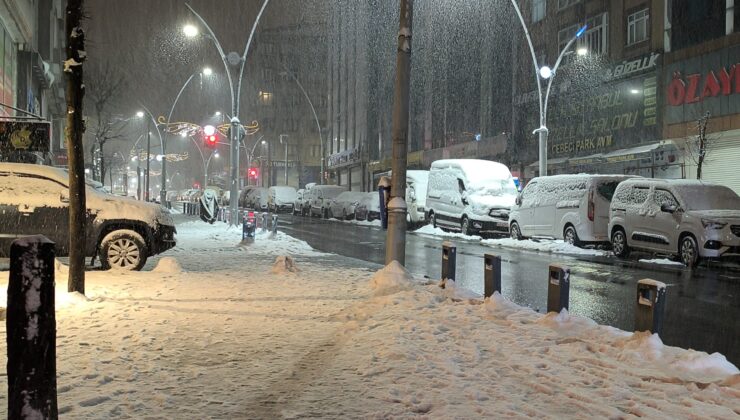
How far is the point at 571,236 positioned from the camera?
17.0 metres

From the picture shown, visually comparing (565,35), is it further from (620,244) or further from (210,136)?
(620,244)

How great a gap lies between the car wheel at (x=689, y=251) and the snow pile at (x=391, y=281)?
283 inches

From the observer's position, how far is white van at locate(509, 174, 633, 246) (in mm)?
16172

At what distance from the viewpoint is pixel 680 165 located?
2516cm

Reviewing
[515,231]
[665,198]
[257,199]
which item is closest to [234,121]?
[515,231]

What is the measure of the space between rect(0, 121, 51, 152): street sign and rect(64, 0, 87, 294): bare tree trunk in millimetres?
4505

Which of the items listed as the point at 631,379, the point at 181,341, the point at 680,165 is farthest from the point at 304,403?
the point at 680,165

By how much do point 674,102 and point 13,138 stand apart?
2422 cm

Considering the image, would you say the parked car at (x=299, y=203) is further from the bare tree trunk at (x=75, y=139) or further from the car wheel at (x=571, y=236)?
the bare tree trunk at (x=75, y=139)

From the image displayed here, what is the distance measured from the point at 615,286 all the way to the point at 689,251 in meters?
3.74

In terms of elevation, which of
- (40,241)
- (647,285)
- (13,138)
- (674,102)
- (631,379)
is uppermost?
(674,102)

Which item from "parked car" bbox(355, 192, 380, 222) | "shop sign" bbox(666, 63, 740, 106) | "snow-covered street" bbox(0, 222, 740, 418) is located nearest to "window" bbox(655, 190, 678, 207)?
"snow-covered street" bbox(0, 222, 740, 418)

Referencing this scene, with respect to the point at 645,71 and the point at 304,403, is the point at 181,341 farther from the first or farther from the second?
the point at 645,71

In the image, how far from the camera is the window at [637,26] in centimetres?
Result: 2839
